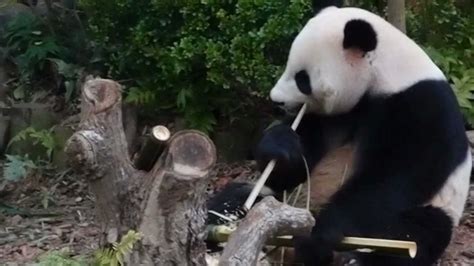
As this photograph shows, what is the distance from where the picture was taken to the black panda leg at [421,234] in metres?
4.78

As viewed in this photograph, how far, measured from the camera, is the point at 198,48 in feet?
21.4

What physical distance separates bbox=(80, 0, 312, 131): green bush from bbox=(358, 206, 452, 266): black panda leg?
1858 millimetres

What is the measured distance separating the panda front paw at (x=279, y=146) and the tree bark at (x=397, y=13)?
5.75 ft

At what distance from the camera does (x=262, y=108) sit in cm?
700

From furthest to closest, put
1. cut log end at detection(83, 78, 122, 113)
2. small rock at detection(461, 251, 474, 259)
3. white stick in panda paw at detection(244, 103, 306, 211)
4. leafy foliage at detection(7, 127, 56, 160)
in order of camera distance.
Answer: leafy foliage at detection(7, 127, 56, 160) → small rock at detection(461, 251, 474, 259) → white stick in panda paw at detection(244, 103, 306, 211) → cut log end at detection(83, 78, 122, 113)

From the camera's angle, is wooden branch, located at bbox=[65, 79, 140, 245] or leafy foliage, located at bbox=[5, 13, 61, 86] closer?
wooden branch, located at bbox=[65, 79, 140, 245]

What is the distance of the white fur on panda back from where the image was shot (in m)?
4.92

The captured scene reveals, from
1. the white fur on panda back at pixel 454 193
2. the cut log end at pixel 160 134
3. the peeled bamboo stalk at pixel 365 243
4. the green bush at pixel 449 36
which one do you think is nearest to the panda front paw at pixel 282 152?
the peeled bamboo stalk at pixel 365 243

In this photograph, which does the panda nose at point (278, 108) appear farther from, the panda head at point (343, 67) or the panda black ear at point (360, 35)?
the panda black ear at point (360, 35)

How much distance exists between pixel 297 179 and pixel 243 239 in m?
1.39

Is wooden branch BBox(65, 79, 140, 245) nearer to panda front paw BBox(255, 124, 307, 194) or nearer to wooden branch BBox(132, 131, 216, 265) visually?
wooden branch BBox(132, 131, 216, 265)

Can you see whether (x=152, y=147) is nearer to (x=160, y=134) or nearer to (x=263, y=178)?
(x=160, y=134)

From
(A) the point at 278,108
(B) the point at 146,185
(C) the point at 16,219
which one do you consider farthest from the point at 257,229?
(C) the point at 16,219

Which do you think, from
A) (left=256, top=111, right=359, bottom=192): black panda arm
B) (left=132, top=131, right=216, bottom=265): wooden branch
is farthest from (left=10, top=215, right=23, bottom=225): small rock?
(left=132, top=131, right=216, bottom=265): wooden branch
